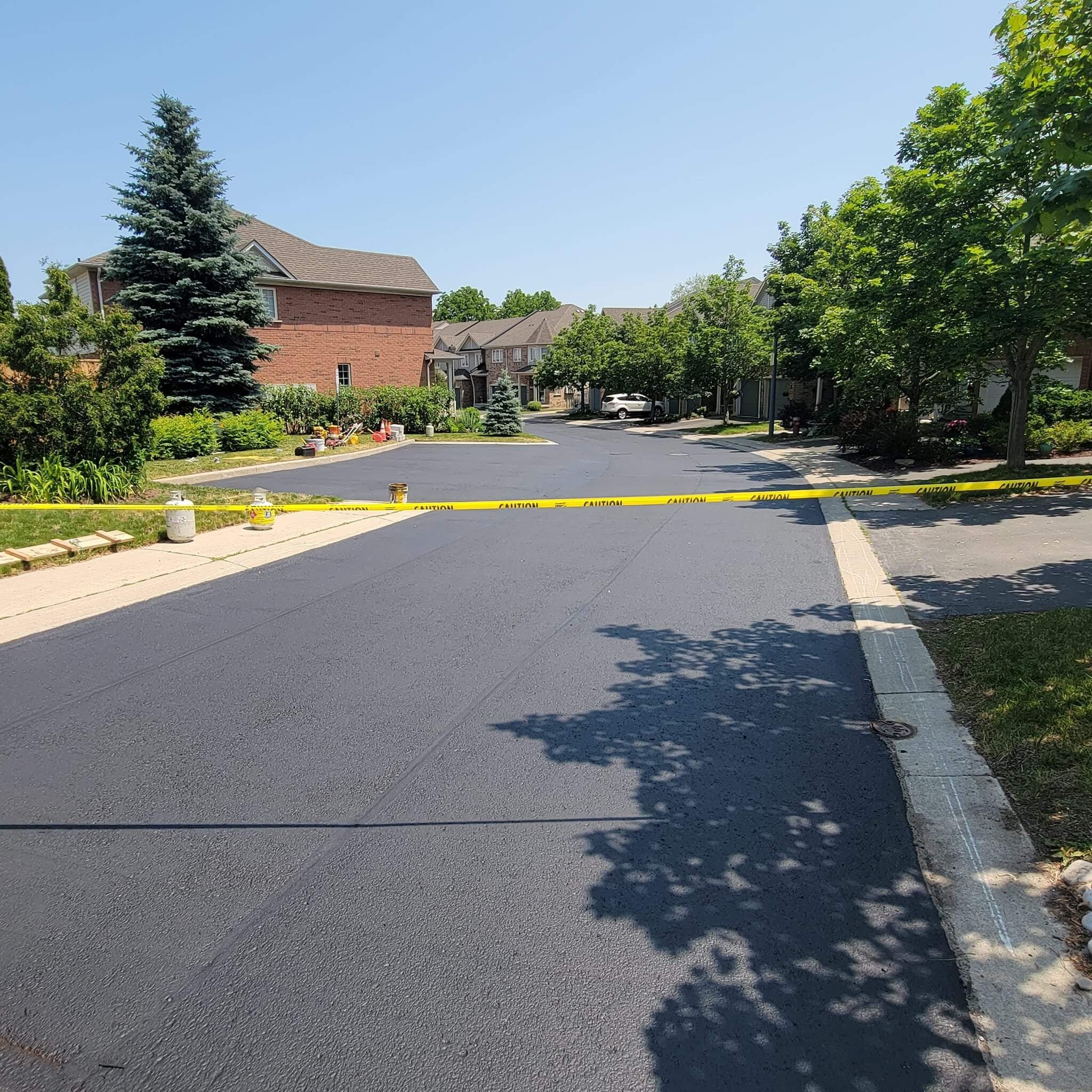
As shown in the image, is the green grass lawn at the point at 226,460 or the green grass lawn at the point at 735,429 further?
the green grass lawn at the point at 735,429

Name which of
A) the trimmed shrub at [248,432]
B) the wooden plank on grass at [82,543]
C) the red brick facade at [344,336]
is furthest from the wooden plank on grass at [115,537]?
the red brick facade at [344,336]

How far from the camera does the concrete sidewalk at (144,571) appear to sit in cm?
780

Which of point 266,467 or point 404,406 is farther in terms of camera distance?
point 404,406

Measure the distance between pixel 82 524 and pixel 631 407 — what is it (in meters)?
40.8

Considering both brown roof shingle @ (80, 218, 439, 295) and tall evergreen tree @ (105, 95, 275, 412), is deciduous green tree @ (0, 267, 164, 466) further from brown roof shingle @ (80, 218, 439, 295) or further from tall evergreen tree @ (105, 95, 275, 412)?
brown roof shingle @ (80, 218, 439, 295)

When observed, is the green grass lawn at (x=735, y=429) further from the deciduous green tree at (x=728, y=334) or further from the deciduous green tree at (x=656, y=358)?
the deciduous green tree at (x=656, y=358)

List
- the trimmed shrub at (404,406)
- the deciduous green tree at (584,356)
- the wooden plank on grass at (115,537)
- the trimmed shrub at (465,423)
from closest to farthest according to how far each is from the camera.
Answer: the wooden plank on grass at (115,537), the trimmed shrub at (404,406), the trimmed shrub at (465,423), the deciduous green tree at (584,356)

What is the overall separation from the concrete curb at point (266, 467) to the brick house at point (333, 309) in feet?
31.5

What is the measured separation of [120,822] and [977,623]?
6.77m

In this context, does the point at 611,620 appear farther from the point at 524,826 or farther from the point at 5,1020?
the point at 5,1020

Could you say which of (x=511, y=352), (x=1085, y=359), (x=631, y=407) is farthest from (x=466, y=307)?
(x=1085, y=359)

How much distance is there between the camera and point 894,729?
201 inches

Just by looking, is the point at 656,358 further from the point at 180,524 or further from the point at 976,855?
the point at 976,855

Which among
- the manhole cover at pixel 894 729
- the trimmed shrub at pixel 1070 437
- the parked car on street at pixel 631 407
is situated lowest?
the manhole cover at pixel 894 729
